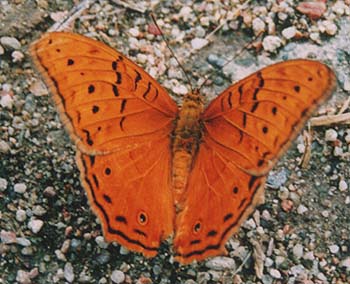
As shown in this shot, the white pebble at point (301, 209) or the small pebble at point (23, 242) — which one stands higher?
the small pebble at point (23, 242)

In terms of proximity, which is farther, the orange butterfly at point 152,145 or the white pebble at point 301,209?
the white pebble at point 301,209

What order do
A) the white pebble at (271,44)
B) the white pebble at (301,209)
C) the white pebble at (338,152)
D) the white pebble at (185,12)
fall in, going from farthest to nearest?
the white pebble at (185,12) → the white pebble at (271,44) → the white pebble at (338,152) → the white pebble at (301,209)

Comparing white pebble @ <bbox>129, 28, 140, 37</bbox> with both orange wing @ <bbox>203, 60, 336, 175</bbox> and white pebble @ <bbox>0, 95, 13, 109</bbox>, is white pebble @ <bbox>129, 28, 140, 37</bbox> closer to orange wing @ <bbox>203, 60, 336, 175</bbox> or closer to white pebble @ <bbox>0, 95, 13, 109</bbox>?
white pebble @ <bbox>0, 95, 13, 109</bbox>

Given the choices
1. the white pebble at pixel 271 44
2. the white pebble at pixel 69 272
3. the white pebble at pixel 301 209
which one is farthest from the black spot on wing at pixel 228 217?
the white pebble at pixel 271 44

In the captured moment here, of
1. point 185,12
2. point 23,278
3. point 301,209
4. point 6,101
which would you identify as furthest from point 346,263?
point 6,101

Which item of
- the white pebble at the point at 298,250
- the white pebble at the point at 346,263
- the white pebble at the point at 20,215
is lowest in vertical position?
the white pebble at the point at 346,263

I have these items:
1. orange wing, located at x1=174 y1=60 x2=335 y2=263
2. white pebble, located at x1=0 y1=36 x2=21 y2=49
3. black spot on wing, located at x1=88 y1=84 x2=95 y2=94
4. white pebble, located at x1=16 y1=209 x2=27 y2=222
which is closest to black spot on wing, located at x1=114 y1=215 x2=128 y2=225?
orange wing, located at x1=174 y1=60 x2=335 y2=263

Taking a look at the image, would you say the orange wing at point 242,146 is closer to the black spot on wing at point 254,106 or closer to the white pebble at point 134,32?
the black spot on wing at point 254,106
